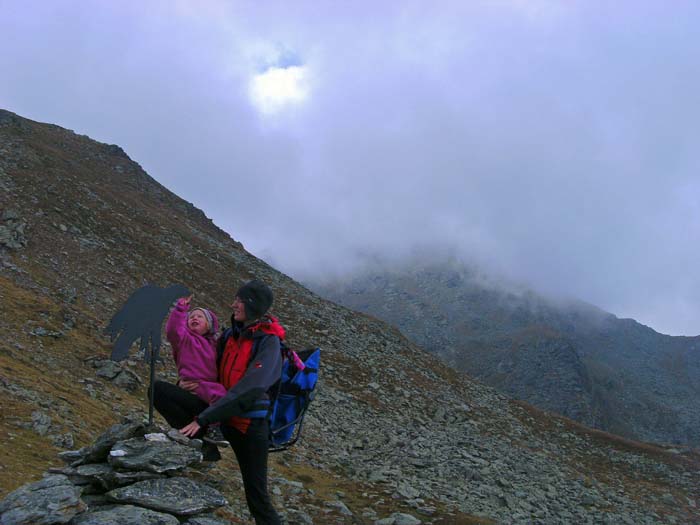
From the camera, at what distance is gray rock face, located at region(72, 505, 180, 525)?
20.0 feet

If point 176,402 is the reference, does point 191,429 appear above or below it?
below

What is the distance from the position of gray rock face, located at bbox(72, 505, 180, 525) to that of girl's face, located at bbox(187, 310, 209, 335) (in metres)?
2.12

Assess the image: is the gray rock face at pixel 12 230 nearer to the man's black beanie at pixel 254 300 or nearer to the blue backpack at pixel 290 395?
the man's black beanie at pixel 254 300

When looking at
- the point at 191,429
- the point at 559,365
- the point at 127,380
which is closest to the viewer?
the point at 191,429

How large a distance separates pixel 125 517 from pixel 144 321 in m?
2.20

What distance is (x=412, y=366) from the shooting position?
4275 cm

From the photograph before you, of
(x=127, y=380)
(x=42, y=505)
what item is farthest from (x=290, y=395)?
(x=127, y=380)

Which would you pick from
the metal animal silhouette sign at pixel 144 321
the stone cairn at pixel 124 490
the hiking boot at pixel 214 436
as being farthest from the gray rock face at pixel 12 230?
the hiking boot at pixel 214 436

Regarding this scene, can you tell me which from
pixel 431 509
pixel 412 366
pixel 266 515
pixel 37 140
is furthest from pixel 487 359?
pixel 266 515

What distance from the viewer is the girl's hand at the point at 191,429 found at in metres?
6.28

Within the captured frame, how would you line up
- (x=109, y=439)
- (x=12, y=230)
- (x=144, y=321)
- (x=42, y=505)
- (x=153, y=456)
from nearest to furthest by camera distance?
(x=42, y=505) < (x=144, y=321) < (x=153, y=456) < (x=109, y=439) < (x=12, y=230)

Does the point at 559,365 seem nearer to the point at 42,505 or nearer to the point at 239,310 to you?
the point at 239,310

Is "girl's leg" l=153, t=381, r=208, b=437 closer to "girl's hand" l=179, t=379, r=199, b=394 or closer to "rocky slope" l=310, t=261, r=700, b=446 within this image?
"girl's hand" l=179, t=379, r=199, b=394

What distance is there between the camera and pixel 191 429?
632 centimetres
